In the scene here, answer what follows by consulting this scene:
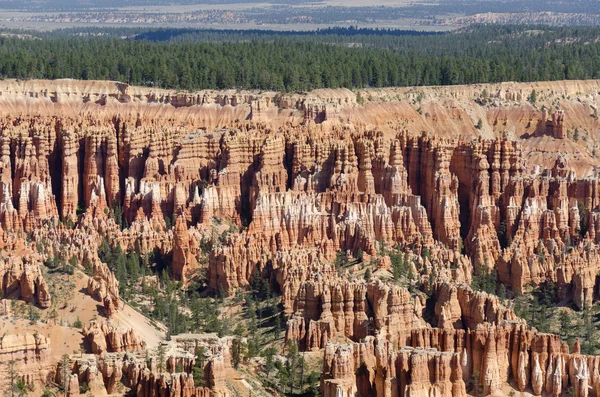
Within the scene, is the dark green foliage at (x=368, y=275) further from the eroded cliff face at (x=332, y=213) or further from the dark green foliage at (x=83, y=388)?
the dark green foliage at (x=83, y=388)

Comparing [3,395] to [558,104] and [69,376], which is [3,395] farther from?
[558,104]

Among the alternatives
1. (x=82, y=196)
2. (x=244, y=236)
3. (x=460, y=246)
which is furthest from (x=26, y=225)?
(x=460, y=246)

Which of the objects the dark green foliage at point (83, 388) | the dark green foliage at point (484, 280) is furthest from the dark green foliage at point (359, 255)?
the dark green foliage at point (83, 388)

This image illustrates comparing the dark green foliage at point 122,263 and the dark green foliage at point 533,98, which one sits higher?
the dark green foliage at point 533,98

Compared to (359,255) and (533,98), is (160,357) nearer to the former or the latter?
(359,255)

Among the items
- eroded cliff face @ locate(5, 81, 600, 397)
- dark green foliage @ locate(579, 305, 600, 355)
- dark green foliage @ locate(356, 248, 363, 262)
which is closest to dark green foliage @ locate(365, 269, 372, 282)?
eroded cliff face @ locate(5, 81, 600, 397)

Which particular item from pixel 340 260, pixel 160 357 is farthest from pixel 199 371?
pixel 340 260
